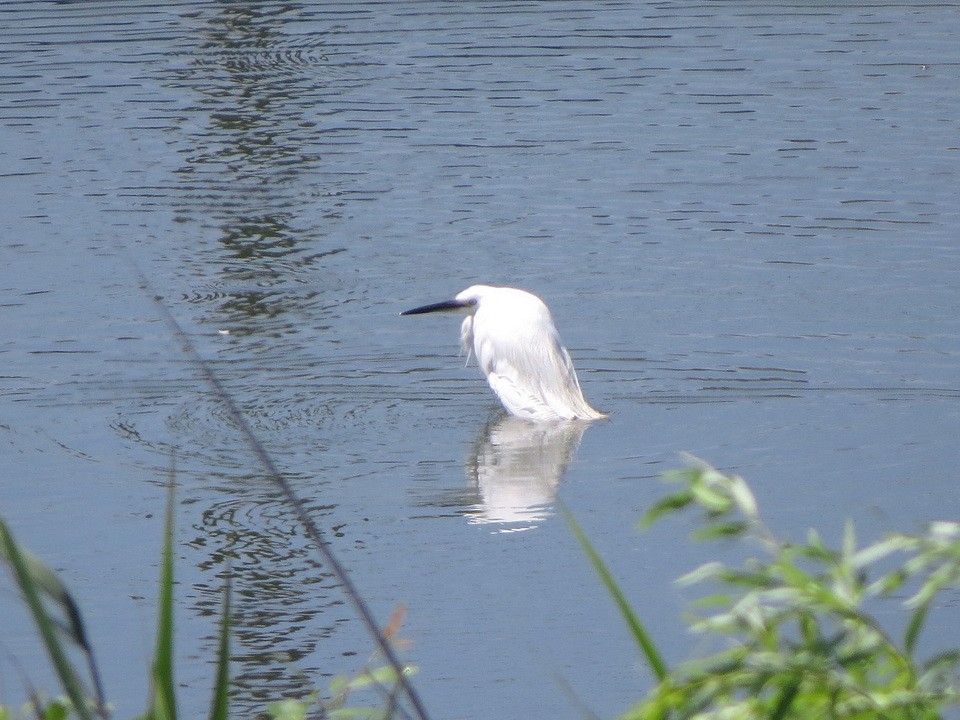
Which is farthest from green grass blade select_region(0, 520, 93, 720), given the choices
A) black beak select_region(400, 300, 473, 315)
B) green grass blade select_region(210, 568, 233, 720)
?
black beak select_region(400, 300, 473, 315)

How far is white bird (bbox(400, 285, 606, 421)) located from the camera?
621cm

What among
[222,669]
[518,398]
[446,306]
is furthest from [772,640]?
[446,306]

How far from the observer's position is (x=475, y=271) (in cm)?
819

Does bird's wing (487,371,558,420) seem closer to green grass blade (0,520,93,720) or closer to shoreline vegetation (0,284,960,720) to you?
shoreline vegetation (0,284,960,720)

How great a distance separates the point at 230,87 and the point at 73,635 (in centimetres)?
1188

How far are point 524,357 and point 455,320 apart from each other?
1.23 metres

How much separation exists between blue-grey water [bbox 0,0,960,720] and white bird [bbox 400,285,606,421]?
12 centimetres

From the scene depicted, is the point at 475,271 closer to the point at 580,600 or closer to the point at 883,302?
the point at 883,302

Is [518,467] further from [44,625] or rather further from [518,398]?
[44,625]

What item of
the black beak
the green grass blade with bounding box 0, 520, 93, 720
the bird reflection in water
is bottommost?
the bird reflection in water

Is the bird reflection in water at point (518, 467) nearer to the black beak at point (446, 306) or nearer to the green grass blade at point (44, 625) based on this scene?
the black beak at point (446, 306)

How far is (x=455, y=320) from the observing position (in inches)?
299

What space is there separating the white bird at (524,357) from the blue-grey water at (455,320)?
0.12 meters

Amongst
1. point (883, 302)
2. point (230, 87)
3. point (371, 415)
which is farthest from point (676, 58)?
point (371, 415)
